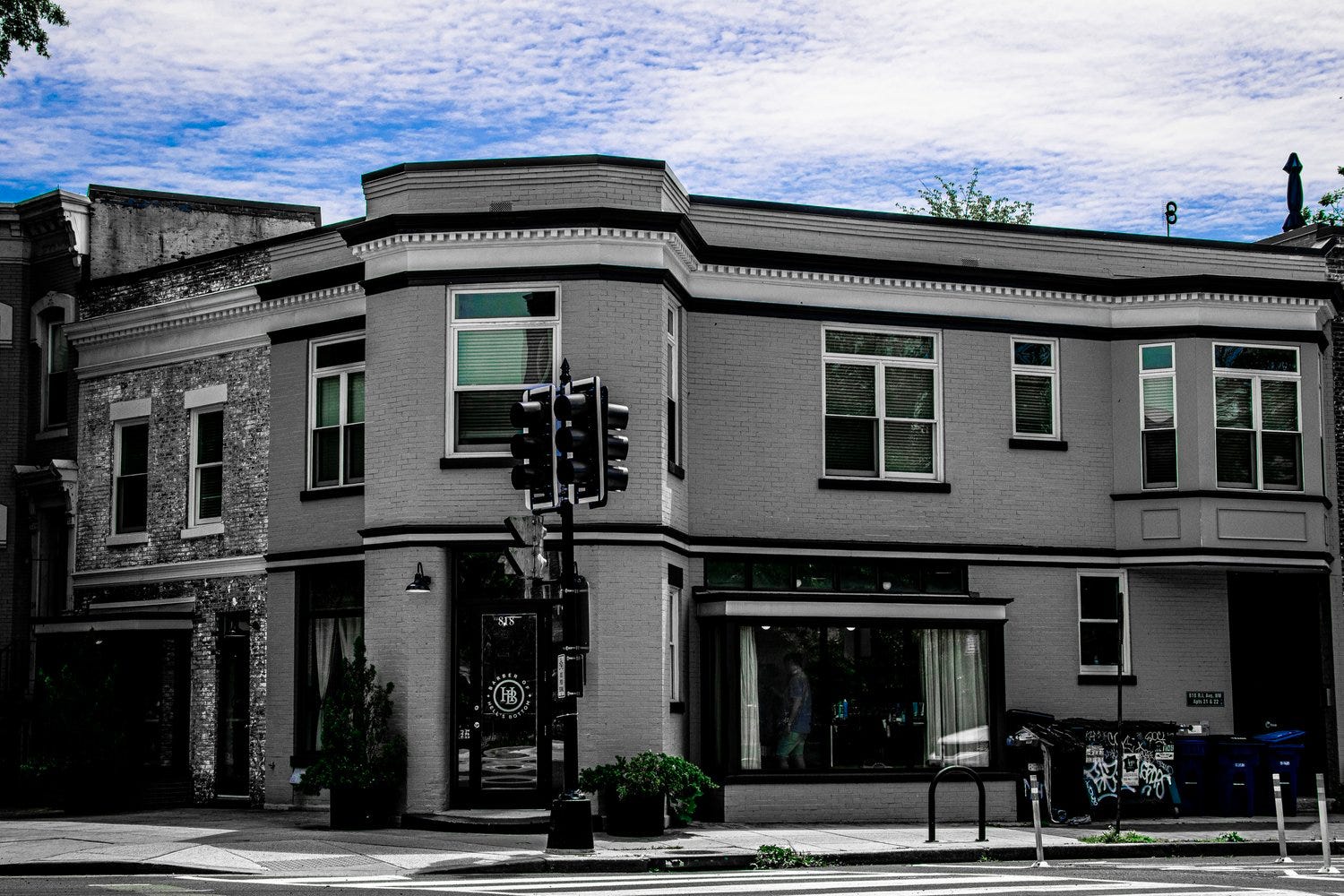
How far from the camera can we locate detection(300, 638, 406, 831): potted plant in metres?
19.0

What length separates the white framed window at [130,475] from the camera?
26.1 metres

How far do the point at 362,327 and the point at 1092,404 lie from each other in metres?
10.4

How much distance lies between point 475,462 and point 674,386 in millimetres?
2950

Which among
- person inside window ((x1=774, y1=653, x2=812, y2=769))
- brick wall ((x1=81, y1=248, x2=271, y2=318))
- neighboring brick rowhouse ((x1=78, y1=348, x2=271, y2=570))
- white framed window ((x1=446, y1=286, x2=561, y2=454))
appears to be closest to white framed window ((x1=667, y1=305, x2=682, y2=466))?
white framed window ((x1=446, y1=286, x2=561, y2=454))

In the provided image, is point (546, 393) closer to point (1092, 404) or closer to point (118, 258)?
point (1092, 404)

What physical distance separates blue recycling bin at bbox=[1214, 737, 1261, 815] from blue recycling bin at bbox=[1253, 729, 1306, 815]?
0.49 ft

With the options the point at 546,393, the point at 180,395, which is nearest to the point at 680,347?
the point at 546,393

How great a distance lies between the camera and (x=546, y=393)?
53.7ft

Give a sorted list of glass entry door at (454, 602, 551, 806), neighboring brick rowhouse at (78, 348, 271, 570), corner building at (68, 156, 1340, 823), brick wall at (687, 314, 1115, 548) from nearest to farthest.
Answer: glass entry door at (454, 602, 551, 806) → corner building at (68, 156, 1340, 823) → brick wall at (687, 314, 1115, 548) → neighboring brick rowhouse at (78, 348, 271, 570)

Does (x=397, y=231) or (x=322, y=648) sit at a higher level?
(x=397, y=231)

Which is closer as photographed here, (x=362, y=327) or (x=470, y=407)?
(x=470, y=407)

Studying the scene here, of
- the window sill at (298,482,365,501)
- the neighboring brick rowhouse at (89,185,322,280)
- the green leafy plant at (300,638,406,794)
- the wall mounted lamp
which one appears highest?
the neighboring brick rowhouse at (89,185,322,280)

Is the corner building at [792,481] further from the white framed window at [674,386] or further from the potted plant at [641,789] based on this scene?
the potted plant at [641,789]

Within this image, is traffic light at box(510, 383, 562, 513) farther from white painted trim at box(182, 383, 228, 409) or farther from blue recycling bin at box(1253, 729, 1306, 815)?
blue recycling bin at box(1253, 729, 1306, 815)
